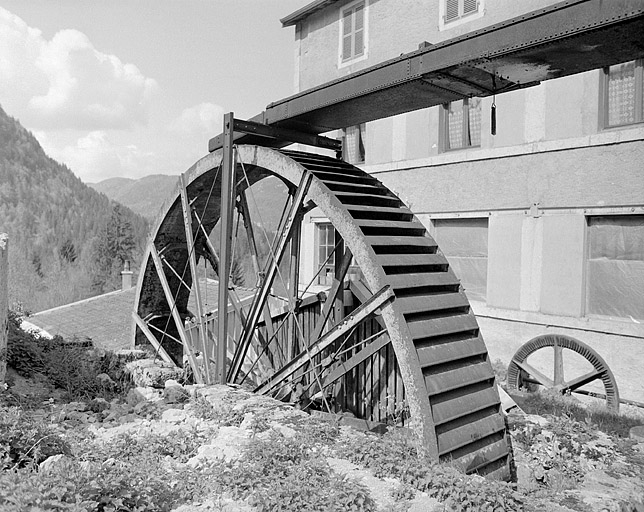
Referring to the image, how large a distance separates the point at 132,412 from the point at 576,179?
7672 mm

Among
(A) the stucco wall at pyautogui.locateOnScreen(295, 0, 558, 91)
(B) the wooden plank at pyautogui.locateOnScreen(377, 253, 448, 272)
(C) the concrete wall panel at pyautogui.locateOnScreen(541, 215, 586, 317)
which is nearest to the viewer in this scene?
(B) the wooden plank at pyautogui.locateOnScreen(377, 253, 448, 272)

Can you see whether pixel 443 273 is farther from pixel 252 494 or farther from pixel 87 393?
pixel 87 393

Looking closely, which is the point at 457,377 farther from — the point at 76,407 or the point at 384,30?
the point at 384,30

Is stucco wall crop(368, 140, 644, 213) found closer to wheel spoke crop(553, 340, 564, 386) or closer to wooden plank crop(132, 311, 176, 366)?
wheel spoke crop(553, 340, 564, 386)

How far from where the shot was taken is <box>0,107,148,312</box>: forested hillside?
4981 cm

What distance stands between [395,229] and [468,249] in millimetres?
6108

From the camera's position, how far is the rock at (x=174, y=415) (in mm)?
5781

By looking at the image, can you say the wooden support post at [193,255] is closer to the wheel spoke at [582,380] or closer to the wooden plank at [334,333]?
the wooden plank at [334,333]

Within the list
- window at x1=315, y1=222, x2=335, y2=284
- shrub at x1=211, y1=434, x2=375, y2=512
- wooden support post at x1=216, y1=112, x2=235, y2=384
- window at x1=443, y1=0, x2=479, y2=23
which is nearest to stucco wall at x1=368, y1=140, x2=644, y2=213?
window at x1=315, y1=222, x2=335, y2=284

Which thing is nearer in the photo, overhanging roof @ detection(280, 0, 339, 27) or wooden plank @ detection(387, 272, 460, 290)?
wooden plank @ detection(387, 272, 460, 290)

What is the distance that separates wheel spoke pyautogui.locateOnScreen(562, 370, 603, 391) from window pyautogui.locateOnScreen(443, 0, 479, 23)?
7019 mm

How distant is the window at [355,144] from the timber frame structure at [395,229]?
635cm

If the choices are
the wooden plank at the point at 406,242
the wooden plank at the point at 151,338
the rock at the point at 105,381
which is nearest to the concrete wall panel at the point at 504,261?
the wooden plank at the point at 406,242

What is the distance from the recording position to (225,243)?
22.1ft
